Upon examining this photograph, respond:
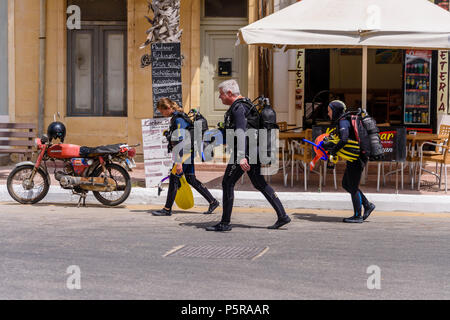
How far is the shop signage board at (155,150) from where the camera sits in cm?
1216

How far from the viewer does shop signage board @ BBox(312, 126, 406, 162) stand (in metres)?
11.9

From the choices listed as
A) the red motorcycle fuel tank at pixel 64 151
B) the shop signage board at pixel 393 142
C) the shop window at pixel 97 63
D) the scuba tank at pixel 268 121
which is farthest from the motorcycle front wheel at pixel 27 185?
the shop window at pixel 97 63

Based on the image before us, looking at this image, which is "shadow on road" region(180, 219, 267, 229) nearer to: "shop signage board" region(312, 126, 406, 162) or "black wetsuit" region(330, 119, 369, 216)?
"black wetsuit" region(330, 119, 369, 216)

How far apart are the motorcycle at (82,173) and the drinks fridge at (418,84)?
7.28 metres

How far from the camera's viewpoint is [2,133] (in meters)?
15.6

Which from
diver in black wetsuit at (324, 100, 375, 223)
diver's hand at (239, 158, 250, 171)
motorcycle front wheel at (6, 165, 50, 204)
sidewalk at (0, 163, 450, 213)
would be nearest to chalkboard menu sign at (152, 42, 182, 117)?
sidewalk at (0, 163, 450, 213)

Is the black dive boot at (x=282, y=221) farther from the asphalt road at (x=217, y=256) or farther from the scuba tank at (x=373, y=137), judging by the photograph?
the scuba tank at (x=373, y=137)

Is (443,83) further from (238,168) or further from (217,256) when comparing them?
(217,256)

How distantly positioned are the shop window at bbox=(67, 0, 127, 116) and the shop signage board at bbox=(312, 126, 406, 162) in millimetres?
6005

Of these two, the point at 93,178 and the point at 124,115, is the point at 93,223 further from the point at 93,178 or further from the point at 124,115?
the point at 124,115

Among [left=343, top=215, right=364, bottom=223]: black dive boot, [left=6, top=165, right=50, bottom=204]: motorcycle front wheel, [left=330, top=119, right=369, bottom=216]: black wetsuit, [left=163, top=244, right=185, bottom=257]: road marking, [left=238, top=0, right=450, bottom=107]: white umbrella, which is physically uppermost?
[left=238, top=0, right=450, bottom=107]: white umbrella

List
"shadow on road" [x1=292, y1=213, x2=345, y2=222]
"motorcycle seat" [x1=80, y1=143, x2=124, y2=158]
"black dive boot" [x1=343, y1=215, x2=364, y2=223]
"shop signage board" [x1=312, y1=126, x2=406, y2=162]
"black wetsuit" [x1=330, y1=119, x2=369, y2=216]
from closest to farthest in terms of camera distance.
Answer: "black wetsuit" [x1=330, y1=119, x2=369, y2=216] → "black dive boot" [x1=343, y1=215, x2=364, y2=223] → "shadow on road" [x1=292, y1=213, x2=345, y2=222] → "motorcycle seat" [x1=80, y1=143, x2=124, y2=158] → "shop signage board" [x1=312, y1=126, x2=406, y2=162]

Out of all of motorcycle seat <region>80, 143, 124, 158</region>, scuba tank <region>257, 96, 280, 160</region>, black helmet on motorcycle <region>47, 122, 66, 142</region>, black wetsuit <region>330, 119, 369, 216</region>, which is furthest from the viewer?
black helmet on motorcycle <region>47, 122, 66, 142</region>
